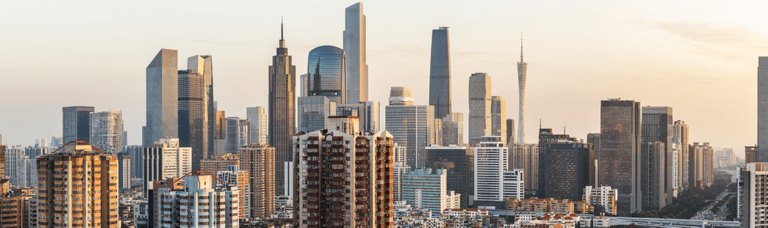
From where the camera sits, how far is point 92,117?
85000 millimetres

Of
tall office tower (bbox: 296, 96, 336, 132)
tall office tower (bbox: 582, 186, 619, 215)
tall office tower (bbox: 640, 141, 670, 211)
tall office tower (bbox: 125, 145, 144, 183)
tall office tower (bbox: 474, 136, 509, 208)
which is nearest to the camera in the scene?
tall office tower (bbox: 582, 186, 619, 215)

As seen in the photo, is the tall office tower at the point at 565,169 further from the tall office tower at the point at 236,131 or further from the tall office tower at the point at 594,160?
the tall office tower at the point at 236,131

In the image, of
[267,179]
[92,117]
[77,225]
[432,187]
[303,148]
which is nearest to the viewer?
[303,148]

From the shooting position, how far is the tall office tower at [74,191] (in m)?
29.2

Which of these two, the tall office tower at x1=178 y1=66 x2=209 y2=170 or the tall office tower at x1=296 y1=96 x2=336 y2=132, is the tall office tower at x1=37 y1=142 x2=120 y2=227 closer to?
the tall office tower at x1=296 y1=96 x2=336 y2=132

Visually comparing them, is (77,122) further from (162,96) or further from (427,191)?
(427,191)

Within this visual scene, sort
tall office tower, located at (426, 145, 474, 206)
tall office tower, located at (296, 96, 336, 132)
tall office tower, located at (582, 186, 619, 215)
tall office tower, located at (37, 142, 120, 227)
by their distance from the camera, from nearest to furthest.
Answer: tall office tower, located at (37, 142, 120, 227)
tall office tower, located at (582, 186, 619, 215)
tall office tower, located at (426, 145, 474, 206)
tall office tower, located at (296, 96, 336, 132)

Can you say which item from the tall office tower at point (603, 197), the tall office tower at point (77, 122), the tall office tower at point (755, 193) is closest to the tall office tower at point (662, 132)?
the tall office tower at point (603, 197)

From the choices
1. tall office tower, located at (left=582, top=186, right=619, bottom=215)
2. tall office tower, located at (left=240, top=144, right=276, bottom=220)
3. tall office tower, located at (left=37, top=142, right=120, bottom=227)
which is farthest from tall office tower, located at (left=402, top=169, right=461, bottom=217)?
tall office tower, located at (left=37, top=142, right=120, bottom=227)

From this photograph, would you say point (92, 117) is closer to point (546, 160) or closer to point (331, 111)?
point (331, 111)

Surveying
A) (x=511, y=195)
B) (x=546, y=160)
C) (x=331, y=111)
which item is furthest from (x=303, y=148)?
(x=331, y=111)

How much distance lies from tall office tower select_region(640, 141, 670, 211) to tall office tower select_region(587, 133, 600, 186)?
280 centimetres

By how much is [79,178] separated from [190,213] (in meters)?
3.98

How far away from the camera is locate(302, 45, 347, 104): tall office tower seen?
9606 centimetres
